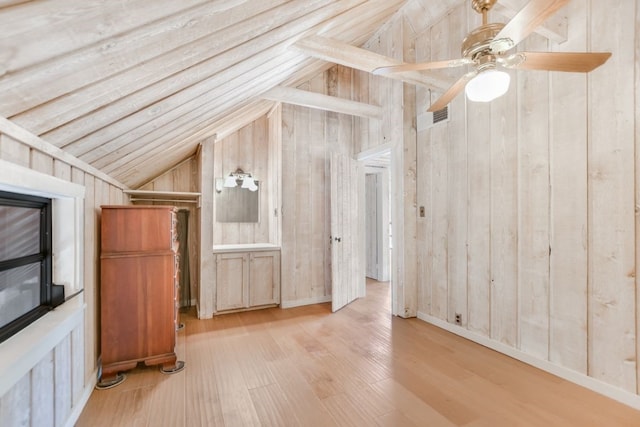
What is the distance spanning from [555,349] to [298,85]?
412 centimetres

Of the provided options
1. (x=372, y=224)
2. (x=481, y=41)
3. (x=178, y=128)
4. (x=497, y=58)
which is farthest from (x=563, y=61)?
(x=372, y=224)

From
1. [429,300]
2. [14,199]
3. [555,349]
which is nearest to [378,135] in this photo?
[429,300]

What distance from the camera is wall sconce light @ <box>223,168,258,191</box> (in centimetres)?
425

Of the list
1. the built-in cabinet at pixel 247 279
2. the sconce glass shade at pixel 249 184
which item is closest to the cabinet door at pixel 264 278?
the built-in cabinet at pixel 247 279

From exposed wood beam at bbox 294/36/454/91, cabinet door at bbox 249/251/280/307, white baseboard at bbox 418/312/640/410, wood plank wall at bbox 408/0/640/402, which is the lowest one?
white baseboard at bbox 418/312/640/410

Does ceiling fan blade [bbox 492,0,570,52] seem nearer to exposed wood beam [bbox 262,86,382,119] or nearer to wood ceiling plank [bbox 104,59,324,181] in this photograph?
wood ceiling plank [bbox 104,59,324,181]

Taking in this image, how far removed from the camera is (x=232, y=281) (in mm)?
3760

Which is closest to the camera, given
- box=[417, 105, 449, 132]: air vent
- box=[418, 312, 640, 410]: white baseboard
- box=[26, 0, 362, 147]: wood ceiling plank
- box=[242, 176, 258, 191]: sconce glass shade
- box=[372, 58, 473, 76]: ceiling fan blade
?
box=[26, 0, 362, 147]: wood ceiling plank

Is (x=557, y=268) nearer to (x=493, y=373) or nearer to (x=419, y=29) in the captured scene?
(x=493, y=373)

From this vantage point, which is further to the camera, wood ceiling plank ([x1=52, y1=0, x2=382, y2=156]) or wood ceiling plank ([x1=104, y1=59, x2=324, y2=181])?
wood ceiling plank ([x1=104, y1=59, x2=324, y2=181])

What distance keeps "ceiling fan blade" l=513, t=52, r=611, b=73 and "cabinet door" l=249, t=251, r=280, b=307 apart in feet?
10.8

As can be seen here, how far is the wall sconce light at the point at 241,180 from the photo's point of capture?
13.9 feet

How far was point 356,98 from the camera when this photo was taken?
14.6 feet

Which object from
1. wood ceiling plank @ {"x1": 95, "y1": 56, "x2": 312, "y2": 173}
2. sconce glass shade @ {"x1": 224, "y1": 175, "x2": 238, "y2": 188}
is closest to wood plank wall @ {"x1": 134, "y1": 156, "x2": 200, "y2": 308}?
sconce glass shade @ {"x1": 224, "y1": 175, "x2": 238, "y2": 188}
